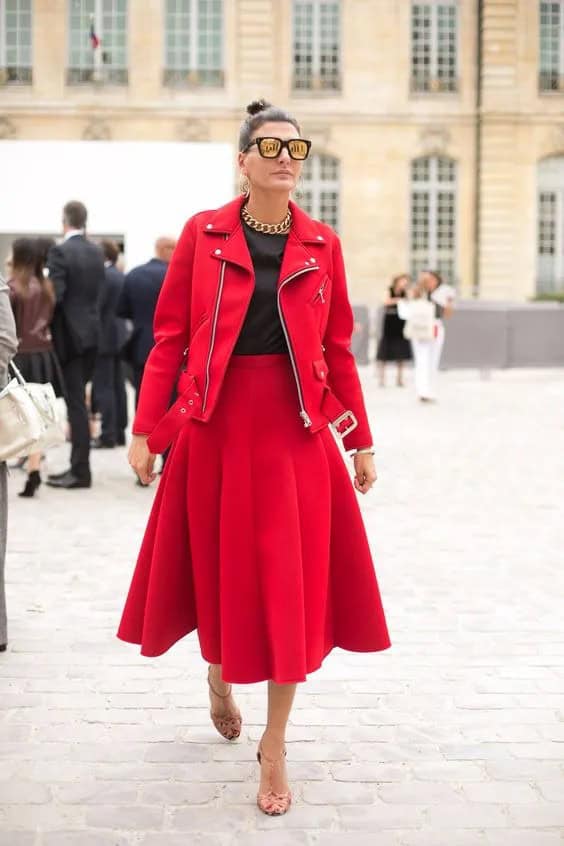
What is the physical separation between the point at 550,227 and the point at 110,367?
2192cm

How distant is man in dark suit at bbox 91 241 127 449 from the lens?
1041 centimetres

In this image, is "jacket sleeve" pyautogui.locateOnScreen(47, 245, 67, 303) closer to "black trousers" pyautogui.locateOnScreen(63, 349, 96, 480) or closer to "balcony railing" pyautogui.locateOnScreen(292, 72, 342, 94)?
"black trousers" pyautogui.locateOnScreen(63, 349, 96, 480)

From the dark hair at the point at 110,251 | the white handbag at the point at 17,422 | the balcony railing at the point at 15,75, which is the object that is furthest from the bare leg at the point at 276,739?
the balcony railing at the point at 15,75

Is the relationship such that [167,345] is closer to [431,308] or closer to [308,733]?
[308,733]

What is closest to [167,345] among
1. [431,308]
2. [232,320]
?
[232,320]

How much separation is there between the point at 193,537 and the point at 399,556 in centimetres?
327

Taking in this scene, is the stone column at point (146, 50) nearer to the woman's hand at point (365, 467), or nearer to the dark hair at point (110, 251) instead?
the dark hair at point (110, 251)

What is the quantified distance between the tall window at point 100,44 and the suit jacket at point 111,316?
20.4m

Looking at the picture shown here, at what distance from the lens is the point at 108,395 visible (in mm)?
10680

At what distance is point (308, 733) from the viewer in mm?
3939

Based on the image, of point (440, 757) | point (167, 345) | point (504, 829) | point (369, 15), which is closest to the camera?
point (504, 829)

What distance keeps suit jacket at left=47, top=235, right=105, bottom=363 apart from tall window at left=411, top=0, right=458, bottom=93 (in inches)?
899

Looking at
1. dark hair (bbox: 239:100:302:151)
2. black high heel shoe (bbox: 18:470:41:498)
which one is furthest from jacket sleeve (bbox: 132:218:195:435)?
black high heel shoe (bbox: 18:470:41:498)

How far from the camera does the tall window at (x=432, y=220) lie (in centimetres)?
3047
